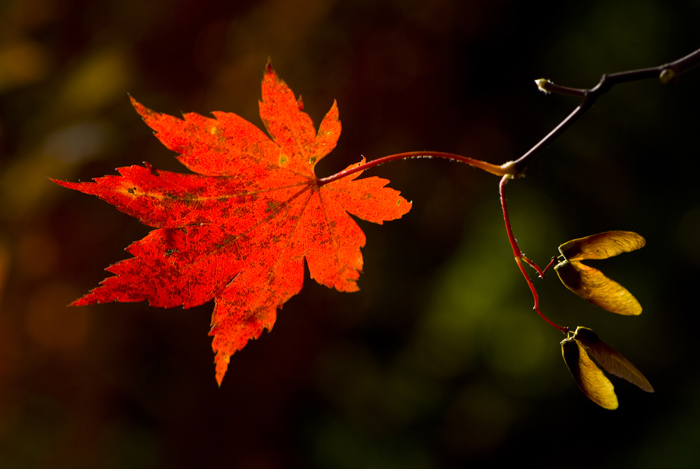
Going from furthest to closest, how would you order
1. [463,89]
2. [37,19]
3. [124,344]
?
[463,89] < [124,344] < [37,19]

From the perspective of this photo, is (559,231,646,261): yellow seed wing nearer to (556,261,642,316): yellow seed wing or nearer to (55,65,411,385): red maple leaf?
(556,261,642,316): yellow seed wing

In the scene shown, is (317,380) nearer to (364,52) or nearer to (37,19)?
(364,52)

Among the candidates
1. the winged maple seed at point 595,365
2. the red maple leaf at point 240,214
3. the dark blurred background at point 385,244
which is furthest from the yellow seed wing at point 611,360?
the dark blurred background at point 385,244

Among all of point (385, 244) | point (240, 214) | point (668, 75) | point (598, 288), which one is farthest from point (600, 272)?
point (385, 244)

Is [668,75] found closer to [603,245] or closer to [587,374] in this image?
[603,245]

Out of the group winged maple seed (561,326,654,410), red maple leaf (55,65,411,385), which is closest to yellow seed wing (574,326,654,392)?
winged maple seed (561,326,654,410)

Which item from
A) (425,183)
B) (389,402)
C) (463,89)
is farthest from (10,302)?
(463,89)

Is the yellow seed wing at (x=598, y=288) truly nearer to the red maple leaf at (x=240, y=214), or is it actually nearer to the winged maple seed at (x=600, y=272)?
the winged maple seed at (x=600, y=272)
